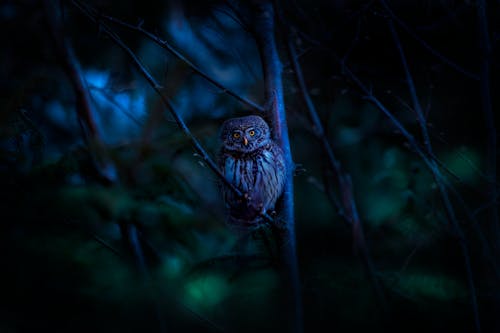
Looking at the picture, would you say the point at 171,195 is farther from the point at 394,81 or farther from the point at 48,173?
the point at 394,81

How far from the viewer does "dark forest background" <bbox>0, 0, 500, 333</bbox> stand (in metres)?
1.43

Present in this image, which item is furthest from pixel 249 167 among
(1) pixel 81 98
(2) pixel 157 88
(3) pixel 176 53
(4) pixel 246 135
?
(1) pixel 81 98

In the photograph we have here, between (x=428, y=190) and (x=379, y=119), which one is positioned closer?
(x=428, y=190)

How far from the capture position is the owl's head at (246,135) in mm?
3246

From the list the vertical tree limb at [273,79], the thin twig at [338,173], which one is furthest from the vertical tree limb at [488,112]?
the vertical tree limb at [273,79]

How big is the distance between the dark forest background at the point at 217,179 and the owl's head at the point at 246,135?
0.18m

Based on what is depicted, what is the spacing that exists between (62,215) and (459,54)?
3853 mm

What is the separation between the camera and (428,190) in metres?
3.62

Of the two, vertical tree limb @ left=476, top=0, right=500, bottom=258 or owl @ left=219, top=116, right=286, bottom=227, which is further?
owl @ left=219, top=116, right=286, bottom=227

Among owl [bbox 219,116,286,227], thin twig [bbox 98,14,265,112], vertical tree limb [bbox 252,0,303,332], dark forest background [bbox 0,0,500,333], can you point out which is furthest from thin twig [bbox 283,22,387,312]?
thin twig [bbox 98,14,265,112]

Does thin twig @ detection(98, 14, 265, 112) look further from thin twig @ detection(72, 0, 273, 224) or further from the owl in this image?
the owl

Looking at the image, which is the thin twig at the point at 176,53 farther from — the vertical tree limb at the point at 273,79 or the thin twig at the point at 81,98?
the thin twig at the point at 81,98

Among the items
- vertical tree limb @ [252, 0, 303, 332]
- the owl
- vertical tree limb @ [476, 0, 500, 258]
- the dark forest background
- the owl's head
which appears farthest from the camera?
the owl's head

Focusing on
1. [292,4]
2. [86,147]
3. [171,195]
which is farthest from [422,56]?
[86,147]
